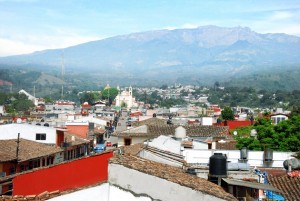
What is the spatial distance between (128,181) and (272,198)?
5444mm

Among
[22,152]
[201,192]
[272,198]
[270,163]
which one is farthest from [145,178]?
[22,152]

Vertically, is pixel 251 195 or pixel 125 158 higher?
pixel 125 158

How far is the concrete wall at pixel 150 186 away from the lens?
9414mm

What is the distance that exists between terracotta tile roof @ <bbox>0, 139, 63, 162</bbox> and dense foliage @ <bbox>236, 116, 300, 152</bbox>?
10.6 m

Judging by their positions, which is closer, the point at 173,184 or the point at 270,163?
the point at 173,184

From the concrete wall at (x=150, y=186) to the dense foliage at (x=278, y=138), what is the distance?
77.3 feet

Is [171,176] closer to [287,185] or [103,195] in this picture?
[103,195]

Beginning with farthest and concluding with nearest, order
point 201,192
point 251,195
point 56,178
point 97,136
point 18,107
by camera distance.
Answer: point 18,107, point 97,136, point 56,178, point 251,195, point 201,192

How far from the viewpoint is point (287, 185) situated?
16.8 m

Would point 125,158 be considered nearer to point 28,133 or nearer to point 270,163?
point 270,163

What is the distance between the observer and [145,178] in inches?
374

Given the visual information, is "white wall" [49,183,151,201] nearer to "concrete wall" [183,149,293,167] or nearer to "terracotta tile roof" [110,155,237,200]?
"terracotta tile roof" [110,155,237,200]

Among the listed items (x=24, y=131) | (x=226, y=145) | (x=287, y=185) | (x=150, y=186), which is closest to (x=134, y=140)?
(x=226, y=145)

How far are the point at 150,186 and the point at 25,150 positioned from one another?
80.2ft
